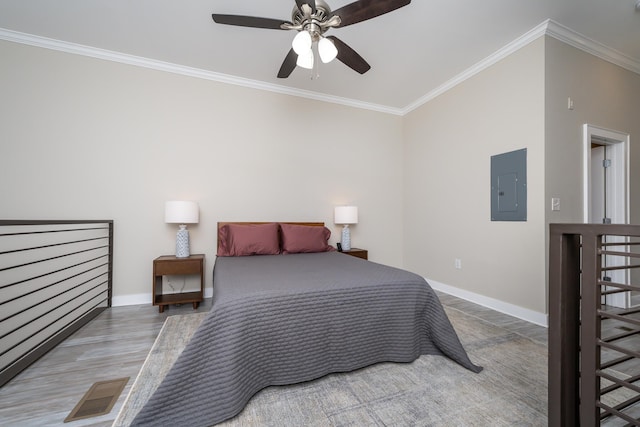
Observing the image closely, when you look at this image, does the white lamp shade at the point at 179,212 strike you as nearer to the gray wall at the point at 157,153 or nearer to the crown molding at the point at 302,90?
the gray wall at the point at 157,153

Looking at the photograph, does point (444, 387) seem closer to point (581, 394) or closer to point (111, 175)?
point (581, 394)

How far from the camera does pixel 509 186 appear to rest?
282cm

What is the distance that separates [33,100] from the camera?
2738mm

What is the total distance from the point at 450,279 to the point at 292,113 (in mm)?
3125

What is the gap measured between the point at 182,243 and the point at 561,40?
445cm

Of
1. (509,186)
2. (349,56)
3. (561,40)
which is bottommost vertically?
(509,186)

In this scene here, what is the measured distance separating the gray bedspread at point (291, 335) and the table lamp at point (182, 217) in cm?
124

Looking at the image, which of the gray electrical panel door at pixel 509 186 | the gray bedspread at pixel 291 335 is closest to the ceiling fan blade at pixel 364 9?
the gray bedspread at pixel 291 335

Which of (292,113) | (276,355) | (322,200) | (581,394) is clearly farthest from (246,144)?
(581,394)

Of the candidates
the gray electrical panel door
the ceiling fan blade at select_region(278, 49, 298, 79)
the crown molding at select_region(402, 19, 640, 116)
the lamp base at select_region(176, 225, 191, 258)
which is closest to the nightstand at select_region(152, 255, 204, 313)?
the lamp base at select_region(176, 225, 191, 258)

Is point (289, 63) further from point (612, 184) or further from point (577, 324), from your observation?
point (612, 184)

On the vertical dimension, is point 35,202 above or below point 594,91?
below

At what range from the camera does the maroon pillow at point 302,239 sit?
3.20 meters

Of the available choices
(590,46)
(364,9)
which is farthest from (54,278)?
(590,46)
